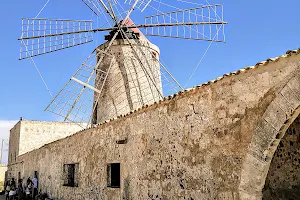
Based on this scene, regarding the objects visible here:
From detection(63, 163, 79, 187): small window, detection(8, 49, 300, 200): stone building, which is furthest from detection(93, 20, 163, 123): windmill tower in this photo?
detection(8, 49, 300, 200): stone building

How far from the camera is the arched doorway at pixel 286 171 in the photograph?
5141mm

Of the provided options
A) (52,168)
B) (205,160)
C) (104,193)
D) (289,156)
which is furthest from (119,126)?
(52,168)

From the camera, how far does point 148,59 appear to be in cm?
1204

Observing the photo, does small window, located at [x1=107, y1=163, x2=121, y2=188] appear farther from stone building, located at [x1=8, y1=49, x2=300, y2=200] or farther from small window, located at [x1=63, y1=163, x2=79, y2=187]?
small window, located at [x1=63, y1=163, x2=79, y2=187]

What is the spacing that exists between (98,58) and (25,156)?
6956mm

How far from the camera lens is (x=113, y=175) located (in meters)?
6.89

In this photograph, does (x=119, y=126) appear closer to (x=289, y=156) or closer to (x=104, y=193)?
(x=104, y=193)

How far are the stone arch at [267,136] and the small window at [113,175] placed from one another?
140 inches

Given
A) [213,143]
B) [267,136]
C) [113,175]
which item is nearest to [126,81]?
[113,175]

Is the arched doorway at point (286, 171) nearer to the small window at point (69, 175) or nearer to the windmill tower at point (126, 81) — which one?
the small window at point (69, 175)

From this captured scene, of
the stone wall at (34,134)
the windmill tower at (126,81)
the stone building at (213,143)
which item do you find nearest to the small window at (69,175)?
the stone building at (213,143)

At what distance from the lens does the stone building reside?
3465mm

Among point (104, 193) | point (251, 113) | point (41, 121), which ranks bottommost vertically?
point (104, 193)

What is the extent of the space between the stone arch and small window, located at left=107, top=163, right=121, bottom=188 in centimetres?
355
